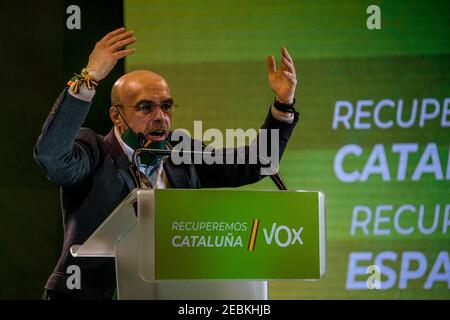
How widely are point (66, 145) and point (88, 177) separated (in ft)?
1.11

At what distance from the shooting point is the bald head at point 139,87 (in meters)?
3.45

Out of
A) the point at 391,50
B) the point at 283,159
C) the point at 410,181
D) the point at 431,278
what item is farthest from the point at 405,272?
the point at 391,50

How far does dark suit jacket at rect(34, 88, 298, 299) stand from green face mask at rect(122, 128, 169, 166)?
0.06 meters

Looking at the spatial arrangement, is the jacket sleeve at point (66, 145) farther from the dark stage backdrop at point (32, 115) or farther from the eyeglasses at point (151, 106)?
the dark stage backdrop at point (32, 115)

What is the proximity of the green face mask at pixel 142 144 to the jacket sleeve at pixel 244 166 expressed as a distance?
0.32 metres

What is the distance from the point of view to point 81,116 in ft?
9.36

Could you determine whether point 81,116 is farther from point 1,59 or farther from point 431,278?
point 431,278

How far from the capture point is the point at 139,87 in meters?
3.46

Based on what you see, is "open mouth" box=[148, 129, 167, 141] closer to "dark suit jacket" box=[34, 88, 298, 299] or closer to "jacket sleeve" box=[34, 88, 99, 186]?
"dark suit jacket" box=[34, 88, 298, 299]

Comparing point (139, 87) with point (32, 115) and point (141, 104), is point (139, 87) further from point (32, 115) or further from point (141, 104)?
point (32, 115)

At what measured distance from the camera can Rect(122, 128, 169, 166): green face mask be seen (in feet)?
10.3

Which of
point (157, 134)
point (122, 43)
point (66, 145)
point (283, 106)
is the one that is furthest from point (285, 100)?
point (66, 145)

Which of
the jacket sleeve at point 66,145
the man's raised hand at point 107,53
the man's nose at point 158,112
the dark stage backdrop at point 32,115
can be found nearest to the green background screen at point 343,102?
the dark stage backdrop at point 32,115
